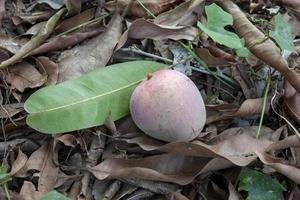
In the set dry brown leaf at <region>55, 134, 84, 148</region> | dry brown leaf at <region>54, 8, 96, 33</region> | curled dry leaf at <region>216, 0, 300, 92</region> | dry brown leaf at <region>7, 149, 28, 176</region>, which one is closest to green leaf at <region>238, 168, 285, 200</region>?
curled dry leaf at <region>216, 0, 300, 92</region>

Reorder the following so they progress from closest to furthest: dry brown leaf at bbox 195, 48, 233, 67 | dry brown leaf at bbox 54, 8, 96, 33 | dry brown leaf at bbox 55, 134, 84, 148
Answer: dry brown leaf at bbox 55, 134, 84, 148 → dry brown leaf at bbox 195, 48, 233, 67 → dry brown leaf at bbox 54, 8, 96, 33

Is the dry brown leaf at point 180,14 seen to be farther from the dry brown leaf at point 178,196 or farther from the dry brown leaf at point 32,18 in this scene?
the dry brown leaf at point 178,196

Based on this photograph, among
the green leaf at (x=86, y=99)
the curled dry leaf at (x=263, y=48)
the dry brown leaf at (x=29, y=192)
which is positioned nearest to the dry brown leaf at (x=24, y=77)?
the green leaf at (x=86, y=99)

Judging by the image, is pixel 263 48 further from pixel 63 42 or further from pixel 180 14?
pixel 63 42

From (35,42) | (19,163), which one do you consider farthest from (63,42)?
(19,163)

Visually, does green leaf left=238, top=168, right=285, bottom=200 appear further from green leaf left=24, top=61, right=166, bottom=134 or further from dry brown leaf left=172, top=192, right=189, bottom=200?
green leaf left=24, top=61, right=166, bottom=134

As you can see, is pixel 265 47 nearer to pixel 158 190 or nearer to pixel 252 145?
pixel 252 145
